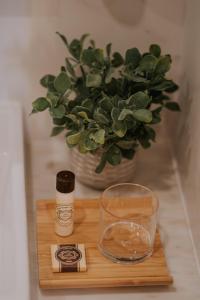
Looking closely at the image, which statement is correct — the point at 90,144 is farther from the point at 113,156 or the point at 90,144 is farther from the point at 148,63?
the point at 148,63

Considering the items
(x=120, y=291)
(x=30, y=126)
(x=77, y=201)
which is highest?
(x=30, y=126)

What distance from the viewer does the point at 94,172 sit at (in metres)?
1.39

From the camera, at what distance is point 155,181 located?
4.84 feet

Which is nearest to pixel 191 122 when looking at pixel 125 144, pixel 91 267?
pixel 125 144

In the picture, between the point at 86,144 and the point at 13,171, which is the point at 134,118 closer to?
the point at 86,144

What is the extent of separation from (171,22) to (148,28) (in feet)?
0.17

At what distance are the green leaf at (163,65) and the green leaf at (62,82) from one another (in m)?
0.18

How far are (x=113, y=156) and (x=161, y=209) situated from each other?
0.17 m

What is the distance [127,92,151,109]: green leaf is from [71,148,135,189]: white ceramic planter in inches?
5.8

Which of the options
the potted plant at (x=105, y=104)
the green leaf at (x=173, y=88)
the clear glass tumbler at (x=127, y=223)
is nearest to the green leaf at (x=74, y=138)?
the potted plant at (x=105, y=104)

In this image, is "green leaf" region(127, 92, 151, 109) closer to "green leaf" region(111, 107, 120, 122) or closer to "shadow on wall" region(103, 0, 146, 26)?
"green leaf" region(111, 107, 120, 122)

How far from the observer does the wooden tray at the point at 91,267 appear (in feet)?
3.94

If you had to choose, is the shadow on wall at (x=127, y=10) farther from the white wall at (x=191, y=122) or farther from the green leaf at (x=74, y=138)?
the green leaf at (x=74, y=138)

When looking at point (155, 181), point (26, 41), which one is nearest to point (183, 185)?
point (155, 181)
